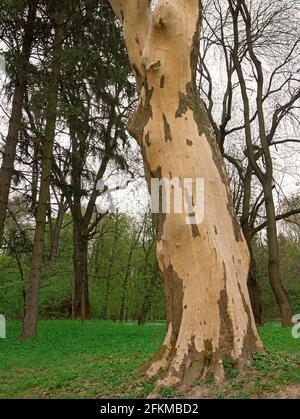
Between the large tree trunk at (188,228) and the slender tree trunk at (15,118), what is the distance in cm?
671

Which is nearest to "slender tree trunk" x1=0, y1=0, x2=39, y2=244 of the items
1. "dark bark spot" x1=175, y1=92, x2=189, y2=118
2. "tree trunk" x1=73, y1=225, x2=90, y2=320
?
"tree trunk" x1=73, y1=225, x2=90, y2=320

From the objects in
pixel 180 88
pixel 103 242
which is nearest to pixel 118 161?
pixel 180 88

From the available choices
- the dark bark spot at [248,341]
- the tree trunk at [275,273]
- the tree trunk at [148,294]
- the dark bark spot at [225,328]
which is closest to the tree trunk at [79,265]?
the tree trunk at [148,294]

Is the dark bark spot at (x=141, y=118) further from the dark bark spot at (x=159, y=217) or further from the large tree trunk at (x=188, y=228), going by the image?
the dark bark spot at (x=159, y=217)

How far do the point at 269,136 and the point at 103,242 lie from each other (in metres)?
13.2

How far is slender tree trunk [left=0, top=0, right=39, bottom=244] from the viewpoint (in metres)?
12.5

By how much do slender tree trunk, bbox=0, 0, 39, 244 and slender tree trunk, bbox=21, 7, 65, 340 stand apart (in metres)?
0.72

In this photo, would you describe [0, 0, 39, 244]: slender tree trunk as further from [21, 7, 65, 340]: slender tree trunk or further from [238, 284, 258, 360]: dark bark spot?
[238, 284, 258, 360]: dark bark spot

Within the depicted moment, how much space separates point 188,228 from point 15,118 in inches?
331

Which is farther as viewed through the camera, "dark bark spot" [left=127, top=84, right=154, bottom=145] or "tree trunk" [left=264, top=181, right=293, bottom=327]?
"tree trunk" [left=264, top=181, right=293, bottom=327]

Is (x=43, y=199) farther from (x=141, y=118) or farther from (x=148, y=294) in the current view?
(x=148, y=294)

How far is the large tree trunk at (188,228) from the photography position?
530cm
